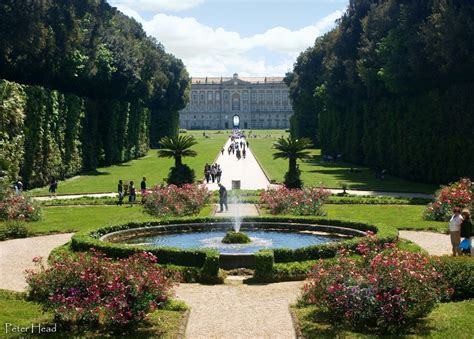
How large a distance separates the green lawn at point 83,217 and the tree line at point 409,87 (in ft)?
46.0

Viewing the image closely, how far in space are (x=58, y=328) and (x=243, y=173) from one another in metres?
35.2

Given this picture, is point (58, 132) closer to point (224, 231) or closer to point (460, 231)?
point (224, 231)

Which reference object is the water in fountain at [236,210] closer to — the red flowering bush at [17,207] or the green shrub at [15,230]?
the green shrub at [15,230]

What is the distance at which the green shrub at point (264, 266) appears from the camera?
14516mm

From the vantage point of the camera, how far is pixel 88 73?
47000 mm

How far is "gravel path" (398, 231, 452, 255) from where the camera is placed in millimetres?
17856

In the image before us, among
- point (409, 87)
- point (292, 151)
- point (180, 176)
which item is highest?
point (409, 87)

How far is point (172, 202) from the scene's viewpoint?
24750 mm

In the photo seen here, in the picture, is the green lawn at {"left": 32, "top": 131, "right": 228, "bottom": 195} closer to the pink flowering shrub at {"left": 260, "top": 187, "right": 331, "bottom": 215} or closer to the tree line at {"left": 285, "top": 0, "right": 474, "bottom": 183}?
the tree line at {"left": 285, "top": 0, "right": 474, "bottom": 183}

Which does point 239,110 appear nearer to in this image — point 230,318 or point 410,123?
point 410,123

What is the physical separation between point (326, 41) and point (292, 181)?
42844 mm

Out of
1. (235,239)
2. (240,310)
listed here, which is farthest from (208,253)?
(235,239)

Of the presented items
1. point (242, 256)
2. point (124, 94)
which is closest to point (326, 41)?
point (124, 94)

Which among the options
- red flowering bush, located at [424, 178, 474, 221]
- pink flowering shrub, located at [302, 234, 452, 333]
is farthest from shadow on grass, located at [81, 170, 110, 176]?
pink flowering shrub, located at [302, 234, 452, 333]
